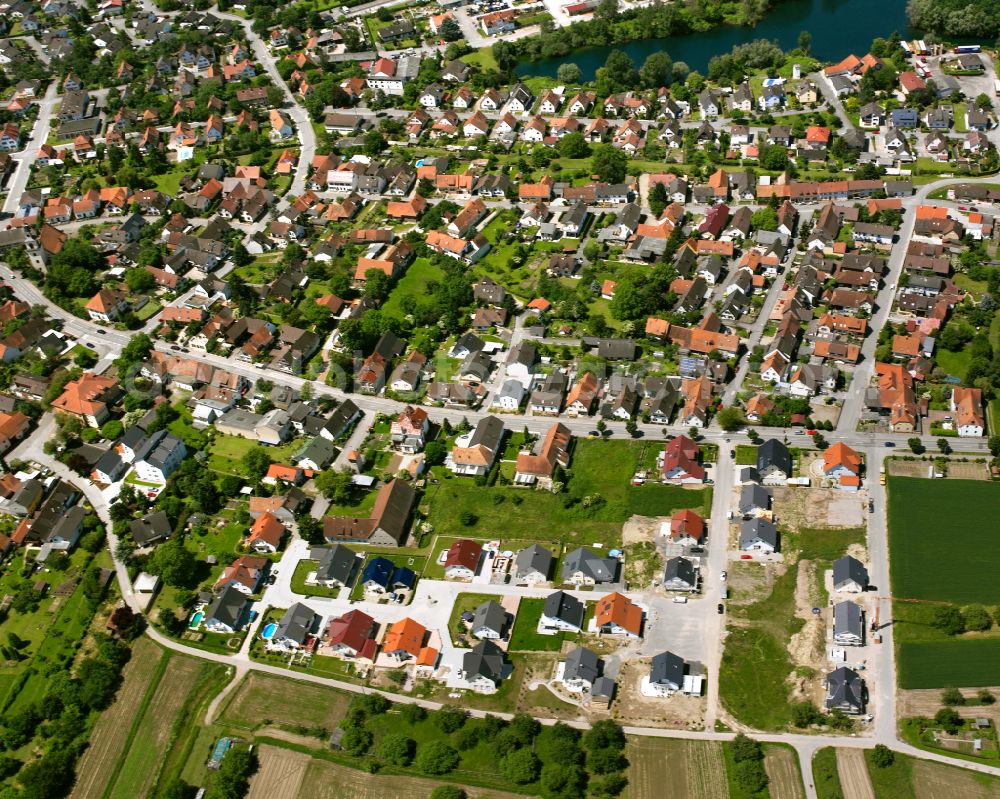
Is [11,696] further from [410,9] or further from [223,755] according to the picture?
[410,9]

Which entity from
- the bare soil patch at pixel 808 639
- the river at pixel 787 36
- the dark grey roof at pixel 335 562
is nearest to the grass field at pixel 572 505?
the dark grey roof at pixel 335 562

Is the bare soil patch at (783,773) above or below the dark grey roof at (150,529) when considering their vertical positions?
below

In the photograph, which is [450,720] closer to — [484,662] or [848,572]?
[484,662]

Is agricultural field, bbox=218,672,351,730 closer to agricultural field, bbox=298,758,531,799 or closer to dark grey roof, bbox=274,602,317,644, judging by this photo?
dark grey roof, bbox=274,602,317,644

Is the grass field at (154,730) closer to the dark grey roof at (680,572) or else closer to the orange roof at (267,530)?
the orange roof at (267,530)

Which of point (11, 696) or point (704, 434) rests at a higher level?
point (704, 434)

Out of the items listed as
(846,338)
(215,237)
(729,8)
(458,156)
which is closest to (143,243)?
(215,237)
